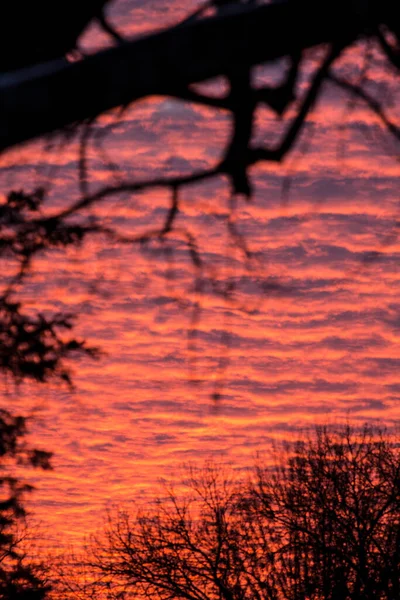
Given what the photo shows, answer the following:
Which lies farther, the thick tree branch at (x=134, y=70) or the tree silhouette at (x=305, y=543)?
the tree silhouette at (x=305, y=543)

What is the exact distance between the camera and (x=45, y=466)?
18.4m

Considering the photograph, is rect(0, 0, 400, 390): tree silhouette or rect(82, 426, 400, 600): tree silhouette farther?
rect(82, 426, 400, 600): tree silhouette

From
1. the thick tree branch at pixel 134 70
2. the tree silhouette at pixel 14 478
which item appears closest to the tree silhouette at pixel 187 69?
the thick tree branch at pixel 134 70

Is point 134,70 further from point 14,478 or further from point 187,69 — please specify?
point 14,478

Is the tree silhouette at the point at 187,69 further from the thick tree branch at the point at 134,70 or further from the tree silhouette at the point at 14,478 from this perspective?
the tree silhouette at the point at 14,478

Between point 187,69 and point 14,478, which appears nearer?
point 187,69

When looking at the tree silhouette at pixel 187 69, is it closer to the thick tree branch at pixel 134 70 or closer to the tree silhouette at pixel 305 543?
the thick tree branch at pixel 134 70

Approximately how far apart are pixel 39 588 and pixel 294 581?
17.1 metres

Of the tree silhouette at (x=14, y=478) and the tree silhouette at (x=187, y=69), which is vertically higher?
the tree silhouette at (x=14, y=478)

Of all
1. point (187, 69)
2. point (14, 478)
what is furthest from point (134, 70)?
point (14, 478)

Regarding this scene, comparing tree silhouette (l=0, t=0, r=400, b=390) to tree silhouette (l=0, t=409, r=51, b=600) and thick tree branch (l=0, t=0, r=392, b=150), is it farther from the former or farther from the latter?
tree silhouette (l=0, t=409, r=51, b=600)

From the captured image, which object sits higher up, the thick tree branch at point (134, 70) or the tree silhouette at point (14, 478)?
the tree silhouette at point (14, 478)

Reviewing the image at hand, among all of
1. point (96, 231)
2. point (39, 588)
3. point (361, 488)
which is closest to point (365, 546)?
point (361, 488)

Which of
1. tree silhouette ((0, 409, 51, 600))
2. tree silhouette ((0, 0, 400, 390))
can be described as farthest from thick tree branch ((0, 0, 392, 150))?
tree silhouette ((0, 409, 51, 600))
